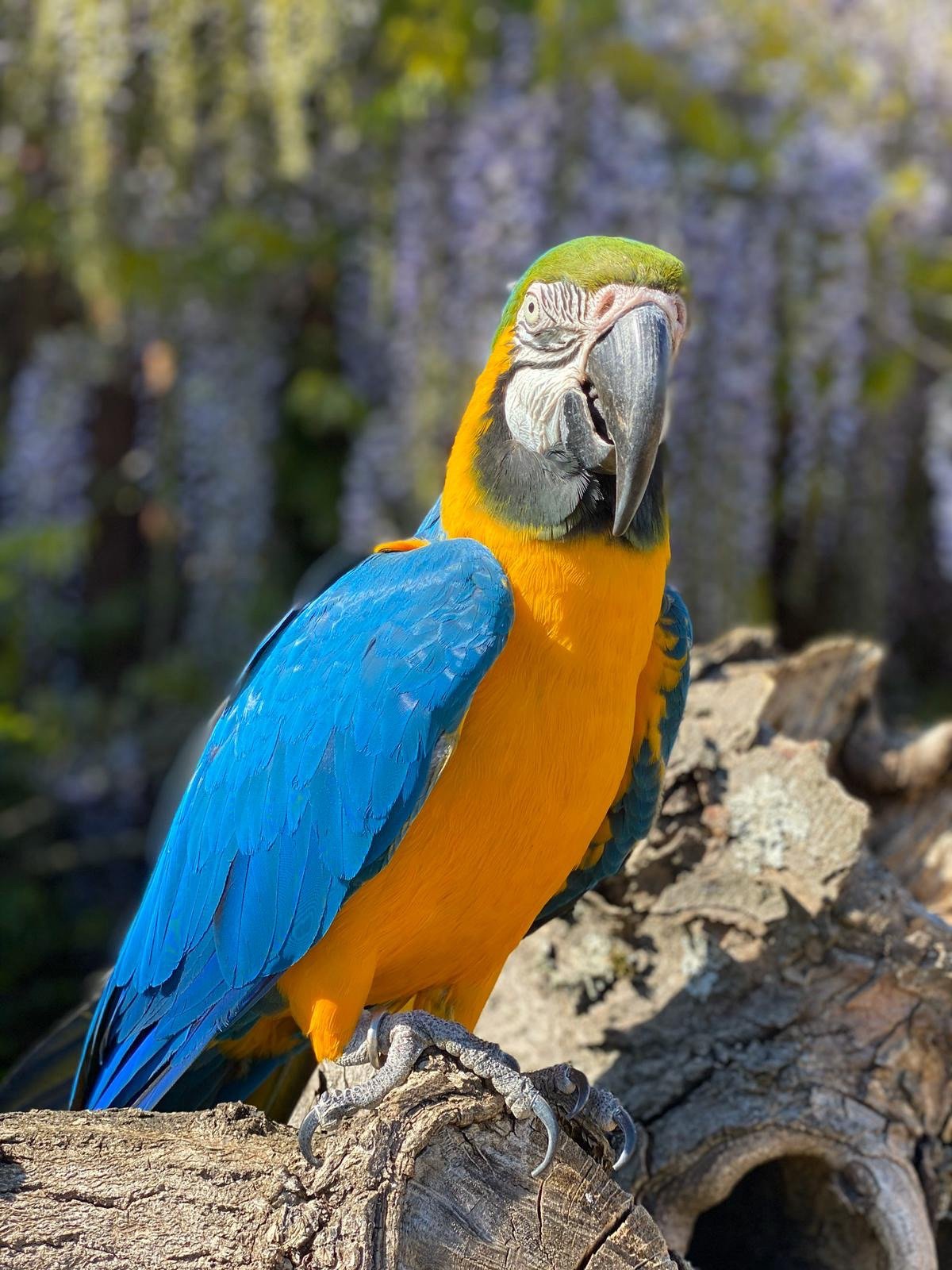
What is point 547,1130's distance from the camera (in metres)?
1.78

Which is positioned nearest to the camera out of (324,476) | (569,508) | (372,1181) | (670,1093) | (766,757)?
(372,1181)

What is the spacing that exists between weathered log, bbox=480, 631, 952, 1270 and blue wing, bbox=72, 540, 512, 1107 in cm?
76

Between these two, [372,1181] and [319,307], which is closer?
[372,1181]

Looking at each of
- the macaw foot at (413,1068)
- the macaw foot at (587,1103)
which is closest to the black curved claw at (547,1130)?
the macaw foot at (413,1068)

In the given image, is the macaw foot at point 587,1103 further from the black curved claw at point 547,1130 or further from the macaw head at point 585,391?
the macaw head at point 585,391

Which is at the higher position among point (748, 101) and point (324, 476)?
point (748, 101)

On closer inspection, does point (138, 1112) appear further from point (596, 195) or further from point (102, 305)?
point (102, 305)

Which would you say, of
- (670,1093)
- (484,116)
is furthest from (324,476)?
(670,1093)

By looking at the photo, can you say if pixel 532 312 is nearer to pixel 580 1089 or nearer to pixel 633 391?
pixel 633 391

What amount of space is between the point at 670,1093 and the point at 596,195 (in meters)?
3.16

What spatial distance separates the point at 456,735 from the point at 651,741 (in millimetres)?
498

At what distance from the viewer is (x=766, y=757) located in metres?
2.61

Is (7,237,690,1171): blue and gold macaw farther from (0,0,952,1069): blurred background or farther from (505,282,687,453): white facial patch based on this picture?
(0,0,952,1069): blurred background

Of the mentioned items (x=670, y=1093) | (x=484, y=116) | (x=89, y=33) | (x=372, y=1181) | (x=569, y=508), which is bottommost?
(x=670, y=1093)
